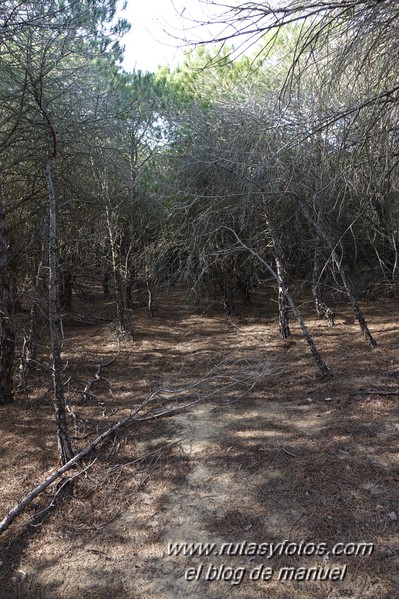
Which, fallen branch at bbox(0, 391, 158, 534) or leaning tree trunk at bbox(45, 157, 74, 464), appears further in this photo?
leaning tree trunk at bbox(45, 157, 74, 464)

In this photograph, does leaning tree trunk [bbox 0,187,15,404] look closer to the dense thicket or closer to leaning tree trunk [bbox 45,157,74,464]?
the dense thicket

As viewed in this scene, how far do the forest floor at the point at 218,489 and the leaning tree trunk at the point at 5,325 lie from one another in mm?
351

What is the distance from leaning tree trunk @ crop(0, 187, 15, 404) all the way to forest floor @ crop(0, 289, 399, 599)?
35 centimetres

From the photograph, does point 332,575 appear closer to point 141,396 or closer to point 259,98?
point 141,396

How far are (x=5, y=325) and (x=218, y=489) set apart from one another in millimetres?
4125

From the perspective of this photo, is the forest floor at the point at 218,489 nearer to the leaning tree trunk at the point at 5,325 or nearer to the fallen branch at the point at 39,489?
the fallen branch at the point at 39,489

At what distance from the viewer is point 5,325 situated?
667 cm

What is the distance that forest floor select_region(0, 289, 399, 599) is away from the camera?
331 centimetres

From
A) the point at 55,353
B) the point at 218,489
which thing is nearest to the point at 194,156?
the point at 55,353

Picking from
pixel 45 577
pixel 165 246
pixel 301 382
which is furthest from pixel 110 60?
pixel 45 577

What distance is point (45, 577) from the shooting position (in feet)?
11.6

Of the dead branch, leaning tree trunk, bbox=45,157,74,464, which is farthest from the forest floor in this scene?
leaning tree trunk, bbox=45,157,74,464

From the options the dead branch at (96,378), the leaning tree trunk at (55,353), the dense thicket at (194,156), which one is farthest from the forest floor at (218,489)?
the dense thicket at (194,156)

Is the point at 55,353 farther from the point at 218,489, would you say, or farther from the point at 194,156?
the point at 194,156
